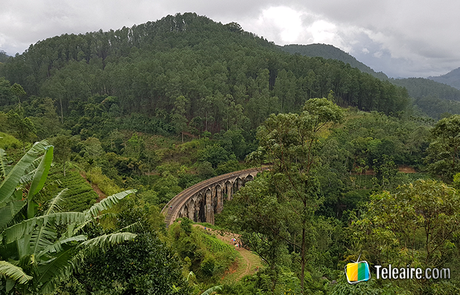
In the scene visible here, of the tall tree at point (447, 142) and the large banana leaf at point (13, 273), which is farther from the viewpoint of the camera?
the tall tree at point (447, 142)

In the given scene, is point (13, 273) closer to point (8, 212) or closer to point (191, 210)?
→ point (8, 212)

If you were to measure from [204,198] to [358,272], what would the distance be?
28.7m

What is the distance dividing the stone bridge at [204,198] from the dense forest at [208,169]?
2.44m

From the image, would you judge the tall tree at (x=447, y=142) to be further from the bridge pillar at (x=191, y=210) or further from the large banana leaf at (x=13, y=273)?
the bridge pillar at (x=191, y=210)

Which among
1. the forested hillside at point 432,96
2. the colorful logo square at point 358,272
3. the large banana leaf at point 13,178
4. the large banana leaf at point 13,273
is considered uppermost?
the forested hillside at point 432,96

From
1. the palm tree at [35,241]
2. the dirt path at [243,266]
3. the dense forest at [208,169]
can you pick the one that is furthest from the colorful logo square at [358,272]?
the dirt path at [243,266]

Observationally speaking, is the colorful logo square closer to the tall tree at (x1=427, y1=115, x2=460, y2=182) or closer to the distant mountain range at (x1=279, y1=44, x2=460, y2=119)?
the tall tree at (x1=427, y1=115, x2=460, y2=182)

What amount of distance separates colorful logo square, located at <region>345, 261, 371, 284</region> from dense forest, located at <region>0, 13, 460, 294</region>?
263 mm

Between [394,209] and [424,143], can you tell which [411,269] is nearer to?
[394,209]

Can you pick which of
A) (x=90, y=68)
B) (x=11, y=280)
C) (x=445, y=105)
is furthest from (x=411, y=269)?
(x=445, y=105)

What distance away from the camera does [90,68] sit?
75000 mm

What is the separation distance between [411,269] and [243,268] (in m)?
14.3

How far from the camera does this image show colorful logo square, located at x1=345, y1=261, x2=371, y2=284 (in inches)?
247

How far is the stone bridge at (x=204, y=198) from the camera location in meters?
28.0
